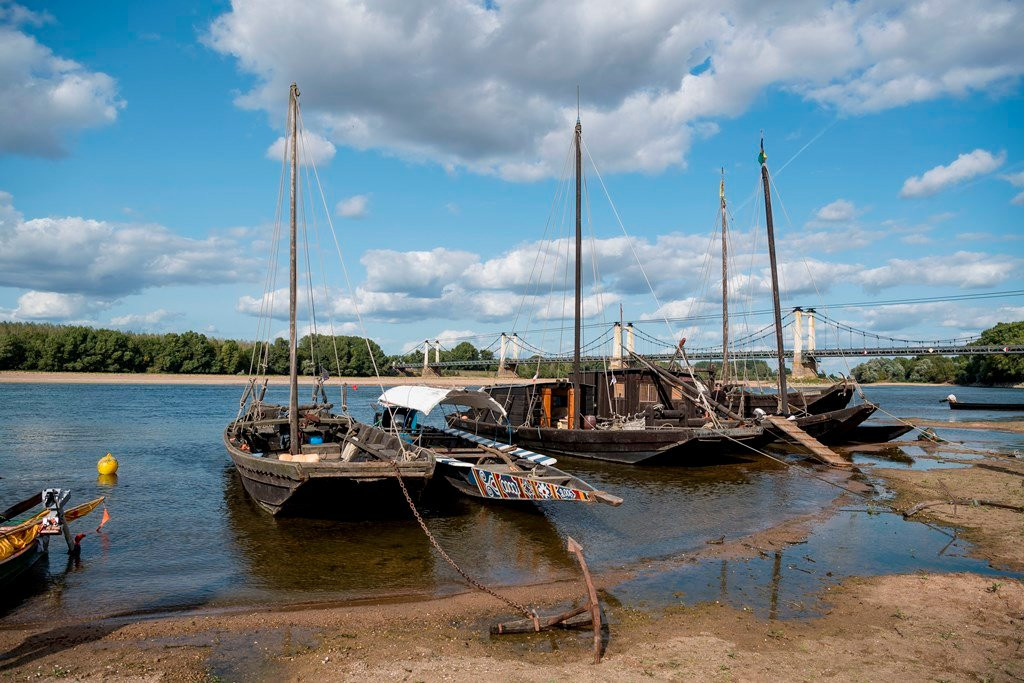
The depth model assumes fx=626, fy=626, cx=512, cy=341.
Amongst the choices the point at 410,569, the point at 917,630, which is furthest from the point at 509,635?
the point at 917,630

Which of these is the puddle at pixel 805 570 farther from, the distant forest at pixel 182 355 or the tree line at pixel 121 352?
the tree line at pixel 121 352

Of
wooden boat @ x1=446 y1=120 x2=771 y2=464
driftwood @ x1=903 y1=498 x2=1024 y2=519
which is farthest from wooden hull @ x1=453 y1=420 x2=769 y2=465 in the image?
driftwood @ x1=903 y1=498 x2=1024 y2=519

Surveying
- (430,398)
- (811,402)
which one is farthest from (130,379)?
(811,402)

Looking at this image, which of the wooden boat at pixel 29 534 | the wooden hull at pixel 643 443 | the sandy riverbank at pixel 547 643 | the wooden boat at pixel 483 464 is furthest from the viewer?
the wooden hull at pixel 643 443

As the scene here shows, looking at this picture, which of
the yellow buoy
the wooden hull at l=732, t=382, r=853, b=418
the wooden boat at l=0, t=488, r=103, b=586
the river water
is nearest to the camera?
the wooden boat at l=0, t=488, r=103, b=586

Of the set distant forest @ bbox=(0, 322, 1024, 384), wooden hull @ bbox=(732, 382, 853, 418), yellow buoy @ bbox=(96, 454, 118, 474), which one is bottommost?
yellow buoy @ bbox=(96, 454, 118, 474)

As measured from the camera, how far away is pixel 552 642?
8133mm

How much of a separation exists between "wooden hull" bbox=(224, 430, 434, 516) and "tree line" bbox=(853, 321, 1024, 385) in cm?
9514

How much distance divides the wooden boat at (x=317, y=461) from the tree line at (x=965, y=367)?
9305cm

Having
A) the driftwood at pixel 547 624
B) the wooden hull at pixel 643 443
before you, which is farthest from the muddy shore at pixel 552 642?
the wooden hull at pixel 643 443

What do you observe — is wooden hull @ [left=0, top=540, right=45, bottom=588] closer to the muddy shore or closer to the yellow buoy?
the muddy shore

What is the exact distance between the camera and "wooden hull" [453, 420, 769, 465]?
2292cm

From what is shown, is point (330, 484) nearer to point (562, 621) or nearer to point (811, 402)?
point (562, 621)

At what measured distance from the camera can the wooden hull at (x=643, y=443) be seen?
22922 millimetres
